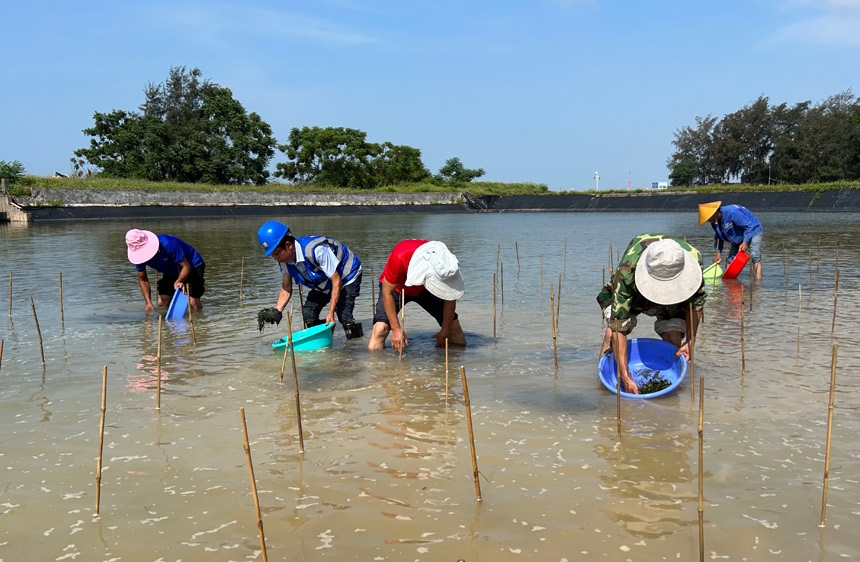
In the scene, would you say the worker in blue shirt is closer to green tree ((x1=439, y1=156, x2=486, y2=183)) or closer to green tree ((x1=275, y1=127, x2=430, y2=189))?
green tree ((x1=275, y1=127, x2=430, y2=189))

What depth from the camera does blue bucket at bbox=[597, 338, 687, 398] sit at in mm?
5770

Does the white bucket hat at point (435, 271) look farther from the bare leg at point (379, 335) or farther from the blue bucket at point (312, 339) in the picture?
the blue bucket at point (312, 339)

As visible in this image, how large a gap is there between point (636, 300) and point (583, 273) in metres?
9.35

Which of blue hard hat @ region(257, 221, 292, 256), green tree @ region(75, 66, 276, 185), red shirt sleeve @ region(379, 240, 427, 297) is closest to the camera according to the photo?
red shirt sleeve @ region(379, 240, 427, 297)

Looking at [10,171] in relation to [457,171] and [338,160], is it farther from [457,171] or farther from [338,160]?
[457,171]

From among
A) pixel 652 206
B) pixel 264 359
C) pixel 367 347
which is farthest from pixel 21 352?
pixel 652 206

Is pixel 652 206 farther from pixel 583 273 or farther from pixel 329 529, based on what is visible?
pixel 329 529

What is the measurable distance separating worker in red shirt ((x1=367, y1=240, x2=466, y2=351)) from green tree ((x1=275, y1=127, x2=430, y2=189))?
186 ft

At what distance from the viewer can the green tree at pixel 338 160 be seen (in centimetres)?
6312

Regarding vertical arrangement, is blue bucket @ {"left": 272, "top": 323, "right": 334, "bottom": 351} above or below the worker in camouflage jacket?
below

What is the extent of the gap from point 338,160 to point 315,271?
58100mm

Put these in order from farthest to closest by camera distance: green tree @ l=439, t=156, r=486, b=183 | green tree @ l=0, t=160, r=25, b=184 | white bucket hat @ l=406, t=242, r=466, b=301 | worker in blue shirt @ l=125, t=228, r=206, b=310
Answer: green tree @ l=439, t=156, r=486, b=183
green tree @ l=0, t=160, r=25, b=184
worker in blue shirt @ l=125, t=228, r=206, b=310
white bucket hat @ l=406, t=242, r=466, b=301

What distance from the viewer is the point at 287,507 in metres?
3.73

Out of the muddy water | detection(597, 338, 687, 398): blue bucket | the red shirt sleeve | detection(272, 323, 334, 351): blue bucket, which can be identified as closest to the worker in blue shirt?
the muddy water
